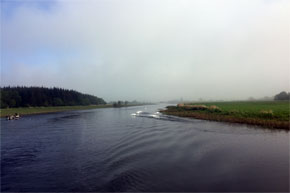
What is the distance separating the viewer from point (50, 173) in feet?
31.2

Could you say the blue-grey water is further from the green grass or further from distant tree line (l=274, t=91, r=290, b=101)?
distant tree line (l=274, t=91, r=290, b=101)

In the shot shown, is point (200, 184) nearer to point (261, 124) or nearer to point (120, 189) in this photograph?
point (120, 189)

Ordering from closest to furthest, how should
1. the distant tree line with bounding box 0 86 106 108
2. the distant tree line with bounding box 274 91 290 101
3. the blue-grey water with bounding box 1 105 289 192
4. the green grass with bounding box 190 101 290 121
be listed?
the blue-grey water with bounding box 1 105 289 192 < the green grass with bounding box 190 101 290 121 < the distant tree line with bounding box 0 86 106 108 < the distant tree line with bounding box 274 91 290 101

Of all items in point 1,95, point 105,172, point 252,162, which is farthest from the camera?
point 1,95

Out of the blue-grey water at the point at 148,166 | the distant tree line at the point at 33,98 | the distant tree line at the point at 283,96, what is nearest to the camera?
the blue-grey water at the point at 148,166

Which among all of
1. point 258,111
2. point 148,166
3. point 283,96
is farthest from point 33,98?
point 283,96

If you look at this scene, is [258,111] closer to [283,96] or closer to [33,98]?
[33,98]

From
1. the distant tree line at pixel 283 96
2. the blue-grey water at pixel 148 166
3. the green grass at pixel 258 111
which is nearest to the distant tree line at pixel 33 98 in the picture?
the blue-grey water at pixel 148 166

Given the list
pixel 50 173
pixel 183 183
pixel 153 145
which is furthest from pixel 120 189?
pixel 153 145

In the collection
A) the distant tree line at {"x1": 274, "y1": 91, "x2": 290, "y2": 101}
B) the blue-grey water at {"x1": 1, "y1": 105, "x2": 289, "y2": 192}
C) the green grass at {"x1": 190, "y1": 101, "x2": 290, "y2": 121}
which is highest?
the distant tree line at {"x1": 274, "y1": 91, "x2": 290, "y2": 101}

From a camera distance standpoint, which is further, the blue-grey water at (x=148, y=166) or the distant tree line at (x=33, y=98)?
the distant tree line at (x=33, y=98)

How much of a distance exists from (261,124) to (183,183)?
22323 millimetres

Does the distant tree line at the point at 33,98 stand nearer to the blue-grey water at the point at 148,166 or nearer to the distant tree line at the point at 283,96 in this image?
the blue-grey water at the point at 148,166

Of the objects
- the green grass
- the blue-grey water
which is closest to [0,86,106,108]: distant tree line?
the blue-grey water
